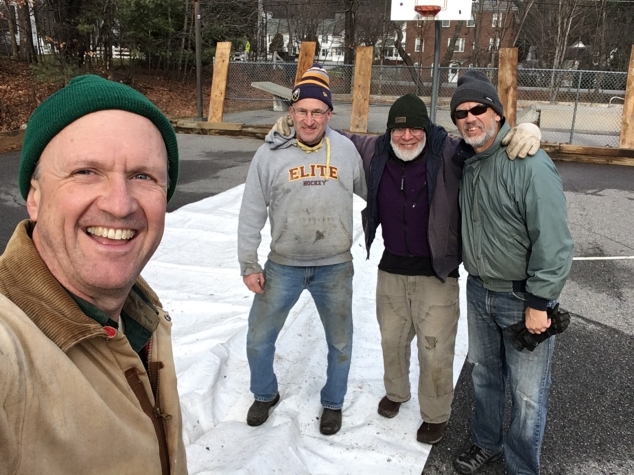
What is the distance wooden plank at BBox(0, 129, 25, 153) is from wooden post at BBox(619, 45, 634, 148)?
12.6 m

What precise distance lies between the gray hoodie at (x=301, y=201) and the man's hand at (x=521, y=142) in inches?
34.7

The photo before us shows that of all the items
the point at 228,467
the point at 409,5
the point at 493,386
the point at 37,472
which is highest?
the point at 409,5

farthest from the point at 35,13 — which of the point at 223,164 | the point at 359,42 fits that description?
the point at 359,42

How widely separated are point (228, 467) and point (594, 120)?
59.0 ft

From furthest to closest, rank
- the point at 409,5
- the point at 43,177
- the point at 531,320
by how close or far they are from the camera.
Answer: the point at 409,5, the point at 531,320, the point at 43,177

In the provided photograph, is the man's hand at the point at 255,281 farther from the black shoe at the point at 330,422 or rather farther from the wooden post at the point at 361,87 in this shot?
the wooden post at the point at 361,87

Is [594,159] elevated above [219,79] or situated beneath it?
situated beneath

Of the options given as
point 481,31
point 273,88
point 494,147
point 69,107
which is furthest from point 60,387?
point 481,31

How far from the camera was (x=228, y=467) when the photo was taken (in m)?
2.56

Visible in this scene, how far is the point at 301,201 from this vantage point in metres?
2.77

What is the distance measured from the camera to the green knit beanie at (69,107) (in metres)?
1.05

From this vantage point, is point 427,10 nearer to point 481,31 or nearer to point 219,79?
point 219,79

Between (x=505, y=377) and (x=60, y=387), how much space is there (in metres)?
2.41

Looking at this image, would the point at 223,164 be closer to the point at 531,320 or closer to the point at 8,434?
the point at 531,320
